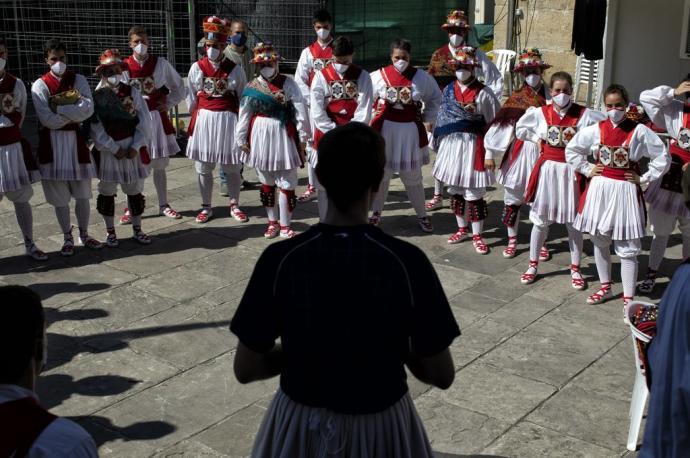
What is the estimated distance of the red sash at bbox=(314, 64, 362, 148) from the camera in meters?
8.80

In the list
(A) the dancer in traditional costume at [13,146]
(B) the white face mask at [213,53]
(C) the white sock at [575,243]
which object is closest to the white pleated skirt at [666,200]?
(C) the white sock at [575,243]

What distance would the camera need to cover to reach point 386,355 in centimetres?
301

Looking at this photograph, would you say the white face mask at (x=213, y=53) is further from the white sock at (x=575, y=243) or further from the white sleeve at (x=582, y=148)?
the white sock at (x=575, y=243)

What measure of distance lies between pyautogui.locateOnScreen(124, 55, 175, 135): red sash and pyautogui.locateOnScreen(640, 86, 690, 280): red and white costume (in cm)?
488

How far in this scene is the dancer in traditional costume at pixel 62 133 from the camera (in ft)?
27.1

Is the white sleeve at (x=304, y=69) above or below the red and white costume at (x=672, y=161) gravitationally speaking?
above

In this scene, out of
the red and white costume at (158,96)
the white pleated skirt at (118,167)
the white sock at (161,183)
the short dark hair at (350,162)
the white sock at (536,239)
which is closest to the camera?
the short dark hair at (350,162)

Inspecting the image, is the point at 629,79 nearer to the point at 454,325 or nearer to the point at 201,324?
the point at 201,324

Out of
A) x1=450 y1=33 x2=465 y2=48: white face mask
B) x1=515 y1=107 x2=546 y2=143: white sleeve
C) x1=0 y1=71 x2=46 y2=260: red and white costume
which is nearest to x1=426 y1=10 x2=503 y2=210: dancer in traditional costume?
x1=450 y1=33 x2=465 y2=48: white face mask

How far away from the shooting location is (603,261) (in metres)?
7.55

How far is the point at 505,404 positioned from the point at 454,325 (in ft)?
10.2

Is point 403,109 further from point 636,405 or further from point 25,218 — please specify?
point 636,405

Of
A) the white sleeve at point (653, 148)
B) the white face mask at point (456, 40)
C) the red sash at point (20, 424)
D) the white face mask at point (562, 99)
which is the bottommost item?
the red sash at point (20, 424)

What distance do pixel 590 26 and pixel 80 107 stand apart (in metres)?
6.70
